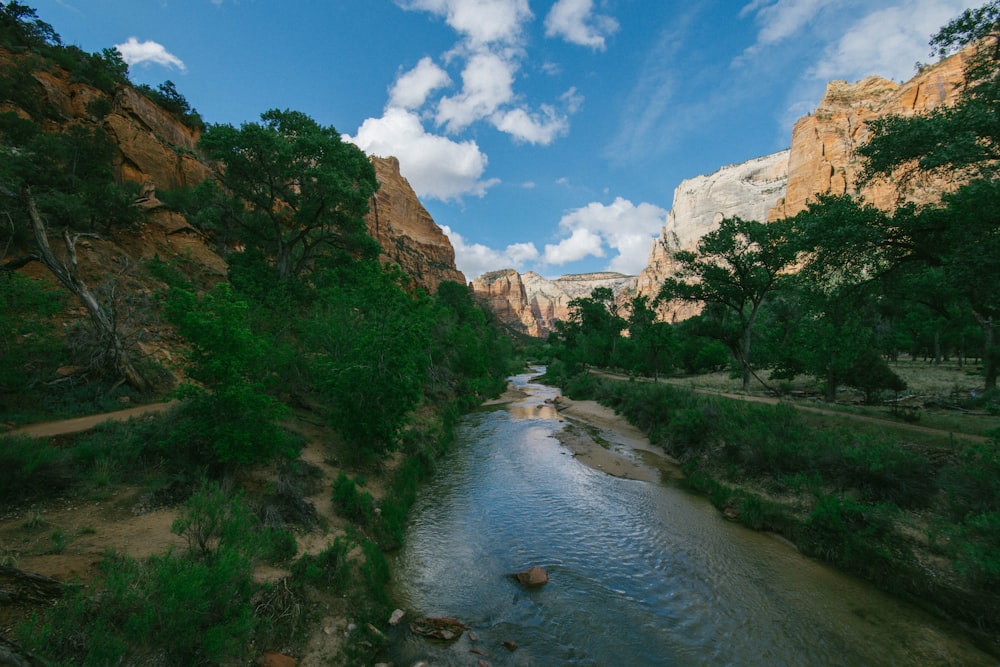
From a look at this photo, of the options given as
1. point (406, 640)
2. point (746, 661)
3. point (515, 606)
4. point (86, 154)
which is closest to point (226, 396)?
point (406, 640)

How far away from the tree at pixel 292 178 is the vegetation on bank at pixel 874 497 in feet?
67.8

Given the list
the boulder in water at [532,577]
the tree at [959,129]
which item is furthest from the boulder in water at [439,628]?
the tree at [959,129]

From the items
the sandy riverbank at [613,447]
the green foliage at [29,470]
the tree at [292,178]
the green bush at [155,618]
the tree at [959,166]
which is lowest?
the sandy riverbank at [613,447]

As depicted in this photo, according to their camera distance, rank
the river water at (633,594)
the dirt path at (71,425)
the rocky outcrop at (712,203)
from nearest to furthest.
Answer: the river water at (633,594) → the dirt path at (71,425) → the rocky outcrop at (712,203)

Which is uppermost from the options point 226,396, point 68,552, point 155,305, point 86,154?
point 86,154

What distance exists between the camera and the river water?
647 centimetres

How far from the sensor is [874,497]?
9.75m

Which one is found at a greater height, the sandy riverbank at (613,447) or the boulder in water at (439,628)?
the boulder in water at (439,628)

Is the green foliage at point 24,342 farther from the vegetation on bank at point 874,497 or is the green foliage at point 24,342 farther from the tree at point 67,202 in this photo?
the vegetation on bank at point 874,497

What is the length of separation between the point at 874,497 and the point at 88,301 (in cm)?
2249

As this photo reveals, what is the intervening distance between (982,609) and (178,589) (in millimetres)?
12510

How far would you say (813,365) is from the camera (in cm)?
1925

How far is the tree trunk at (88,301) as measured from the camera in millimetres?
11039

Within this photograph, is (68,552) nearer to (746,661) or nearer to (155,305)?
(746,661)
